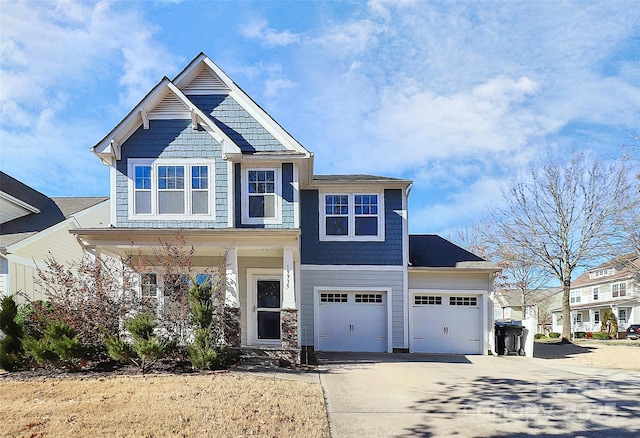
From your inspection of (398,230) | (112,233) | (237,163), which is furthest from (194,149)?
(398,230)

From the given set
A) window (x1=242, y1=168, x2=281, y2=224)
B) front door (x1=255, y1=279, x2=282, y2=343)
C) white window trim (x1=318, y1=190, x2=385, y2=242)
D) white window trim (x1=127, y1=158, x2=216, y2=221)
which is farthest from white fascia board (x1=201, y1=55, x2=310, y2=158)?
front door (x1=255, y1=279, x2=282, y2=343)

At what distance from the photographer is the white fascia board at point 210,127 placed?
1296 cm

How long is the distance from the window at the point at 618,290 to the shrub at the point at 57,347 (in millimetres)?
46343

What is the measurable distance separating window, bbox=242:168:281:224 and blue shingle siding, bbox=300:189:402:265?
2.70 metres

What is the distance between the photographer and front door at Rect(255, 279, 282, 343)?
14820 millimetres

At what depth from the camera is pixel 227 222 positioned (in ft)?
42.7

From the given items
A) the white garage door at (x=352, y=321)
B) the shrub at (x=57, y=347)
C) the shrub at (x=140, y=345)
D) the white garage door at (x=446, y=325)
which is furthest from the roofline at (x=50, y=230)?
the white garage door at (x=446, y=325)

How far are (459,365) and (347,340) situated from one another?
415 cm

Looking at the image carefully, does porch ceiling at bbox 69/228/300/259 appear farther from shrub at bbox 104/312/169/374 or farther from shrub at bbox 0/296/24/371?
shrub at bbox 104/312/169/374

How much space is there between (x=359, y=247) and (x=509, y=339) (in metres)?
6.11

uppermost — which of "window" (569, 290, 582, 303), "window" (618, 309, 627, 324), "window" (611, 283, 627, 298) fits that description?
"window" (611, 283, 627, 298)

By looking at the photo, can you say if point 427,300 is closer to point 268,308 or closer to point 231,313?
point 268,308

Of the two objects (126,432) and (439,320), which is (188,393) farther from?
(439,320)

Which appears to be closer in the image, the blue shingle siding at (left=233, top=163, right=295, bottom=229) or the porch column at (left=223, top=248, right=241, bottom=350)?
the porch column at (left=223, top=248, right=241, bottom=350)
